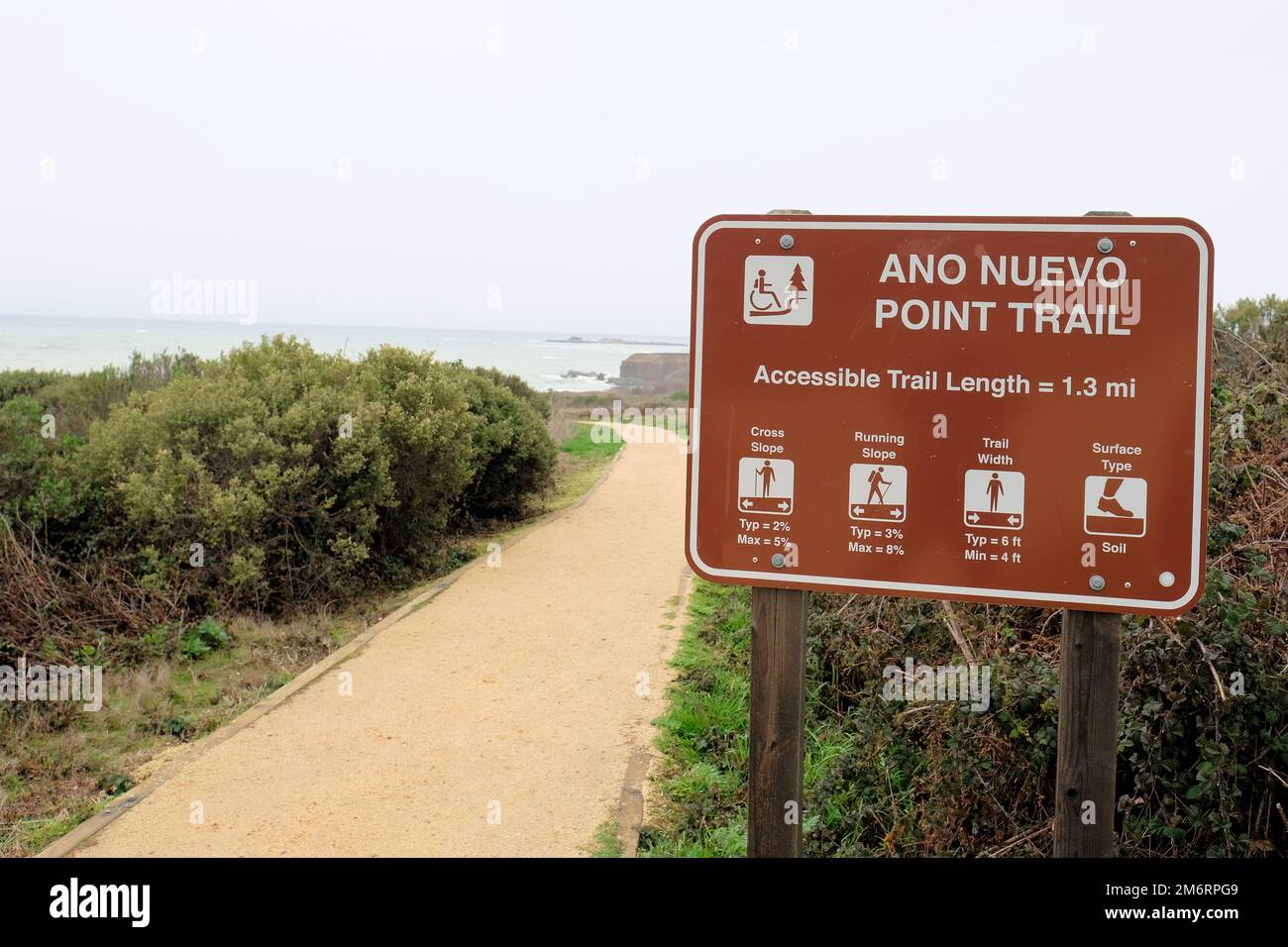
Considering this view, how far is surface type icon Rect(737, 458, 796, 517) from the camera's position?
2.57 metres

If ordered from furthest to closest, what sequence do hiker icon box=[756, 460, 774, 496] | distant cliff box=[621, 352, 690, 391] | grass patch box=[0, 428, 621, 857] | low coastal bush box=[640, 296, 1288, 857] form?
distant cliff box=[621, 352, 690, 391] → grass patch box=[0, 428, 621, 857] → low coastal bush box=[640, 296, 1288, 857] → hiker icon box=[756, 460, 774, 496]

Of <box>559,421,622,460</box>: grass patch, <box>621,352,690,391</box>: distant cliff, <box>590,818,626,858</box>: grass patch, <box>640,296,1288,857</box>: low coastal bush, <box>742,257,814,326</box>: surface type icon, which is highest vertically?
<box>621,352,690,391</box>: distant cliff

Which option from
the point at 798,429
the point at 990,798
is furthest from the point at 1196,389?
the point at 990,798

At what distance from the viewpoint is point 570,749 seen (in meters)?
5.78

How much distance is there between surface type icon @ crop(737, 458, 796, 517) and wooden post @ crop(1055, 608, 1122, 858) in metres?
0.78

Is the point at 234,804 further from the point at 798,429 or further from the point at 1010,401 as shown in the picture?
the point at 1010,401

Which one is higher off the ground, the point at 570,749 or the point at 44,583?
the point at 44,583

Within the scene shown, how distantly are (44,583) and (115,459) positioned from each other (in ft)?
4.83

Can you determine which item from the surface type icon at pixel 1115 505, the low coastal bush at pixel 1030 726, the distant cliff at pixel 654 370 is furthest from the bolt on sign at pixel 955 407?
the distant cliff at pixel 654 370

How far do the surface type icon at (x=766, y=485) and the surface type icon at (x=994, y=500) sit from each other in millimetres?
455

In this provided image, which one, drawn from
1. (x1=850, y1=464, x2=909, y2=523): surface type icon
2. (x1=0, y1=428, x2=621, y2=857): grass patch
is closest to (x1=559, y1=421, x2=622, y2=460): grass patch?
(x1=0, y1=428, x2=621, y2=857): grass patch

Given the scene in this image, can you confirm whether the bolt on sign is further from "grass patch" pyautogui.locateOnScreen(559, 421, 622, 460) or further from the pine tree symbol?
"grass patch" pyautogui.locateOnScreen(559, 421, 622, 460)

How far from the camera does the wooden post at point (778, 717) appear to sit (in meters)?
2.61

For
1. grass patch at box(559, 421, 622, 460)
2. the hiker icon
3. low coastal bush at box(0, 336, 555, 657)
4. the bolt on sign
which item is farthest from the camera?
grass patch at box(559, 421, 622, 460)
